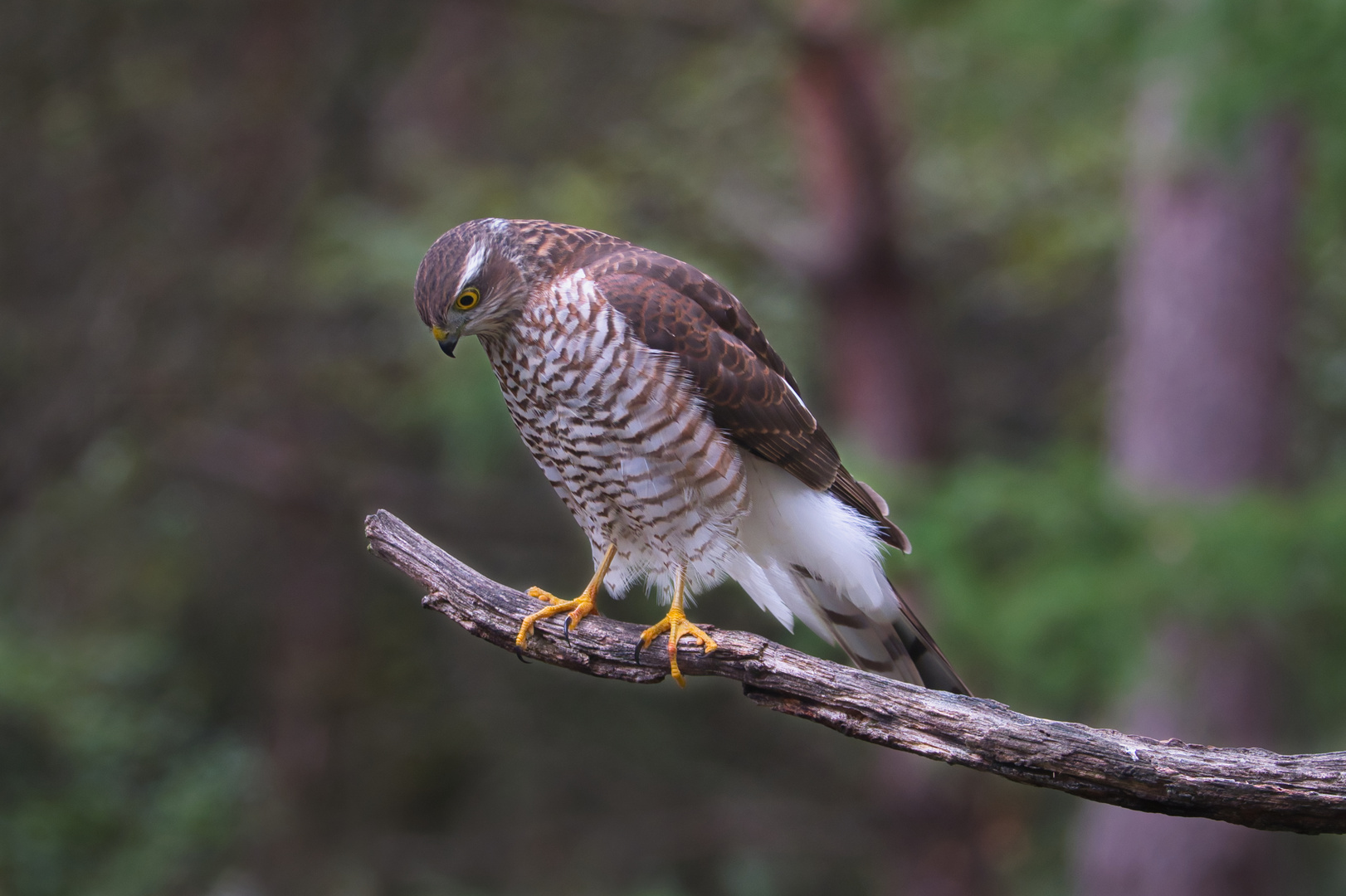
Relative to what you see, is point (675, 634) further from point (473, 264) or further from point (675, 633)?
point (473, 264)

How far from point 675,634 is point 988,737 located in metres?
0.73

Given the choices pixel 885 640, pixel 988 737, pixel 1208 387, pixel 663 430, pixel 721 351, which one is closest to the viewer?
pixel 988 737

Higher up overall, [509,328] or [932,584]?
[932,584]

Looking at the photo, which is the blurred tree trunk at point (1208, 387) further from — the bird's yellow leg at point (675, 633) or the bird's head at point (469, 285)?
the bird's head at point (469, 285)

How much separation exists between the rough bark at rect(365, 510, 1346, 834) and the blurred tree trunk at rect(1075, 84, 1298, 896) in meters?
4.17

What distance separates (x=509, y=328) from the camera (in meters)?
2.94

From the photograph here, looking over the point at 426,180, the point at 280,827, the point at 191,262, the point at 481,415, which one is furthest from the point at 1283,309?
the point at 280,827

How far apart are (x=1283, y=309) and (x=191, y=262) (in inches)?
225

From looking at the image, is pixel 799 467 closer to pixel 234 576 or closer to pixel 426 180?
pixel 426 180

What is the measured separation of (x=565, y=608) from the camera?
295 centimetres

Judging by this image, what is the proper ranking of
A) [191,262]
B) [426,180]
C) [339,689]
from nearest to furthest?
[191,262] → [426,180] → [339,689]

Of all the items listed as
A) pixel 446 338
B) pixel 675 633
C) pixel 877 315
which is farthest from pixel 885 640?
pixel 877 315

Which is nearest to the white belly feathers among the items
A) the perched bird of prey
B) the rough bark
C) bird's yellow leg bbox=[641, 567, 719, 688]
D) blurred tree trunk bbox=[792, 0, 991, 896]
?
the perched bird of prey

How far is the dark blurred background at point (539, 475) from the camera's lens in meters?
5.50
